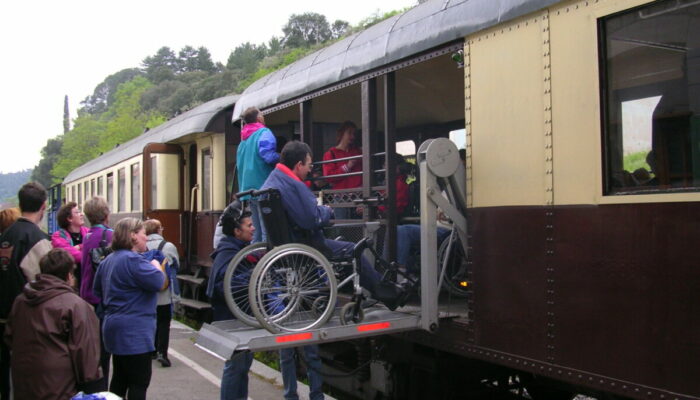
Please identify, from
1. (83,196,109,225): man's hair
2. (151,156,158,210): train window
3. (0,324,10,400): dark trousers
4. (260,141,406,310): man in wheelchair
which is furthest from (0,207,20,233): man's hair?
(151,156,158,210): train window

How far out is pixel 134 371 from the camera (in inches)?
179

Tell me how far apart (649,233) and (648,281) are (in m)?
0.22

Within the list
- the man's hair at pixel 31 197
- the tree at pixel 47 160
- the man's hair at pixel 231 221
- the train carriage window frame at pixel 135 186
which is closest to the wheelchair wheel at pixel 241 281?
the man's hair at pixel 231 221

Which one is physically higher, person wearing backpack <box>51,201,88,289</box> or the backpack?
person wearing backpack <box>51,201,88,289</box>

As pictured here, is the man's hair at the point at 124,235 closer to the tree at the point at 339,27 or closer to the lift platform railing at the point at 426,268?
the lift platform railing at the point at 426,268

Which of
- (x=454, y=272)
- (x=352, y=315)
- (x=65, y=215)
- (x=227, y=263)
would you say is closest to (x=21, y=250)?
(x=65, y=215)

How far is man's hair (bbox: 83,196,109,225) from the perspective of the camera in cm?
533

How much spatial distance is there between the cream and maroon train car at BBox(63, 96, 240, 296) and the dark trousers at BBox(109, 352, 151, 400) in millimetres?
5602

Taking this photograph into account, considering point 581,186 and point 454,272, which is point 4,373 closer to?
point 454,272

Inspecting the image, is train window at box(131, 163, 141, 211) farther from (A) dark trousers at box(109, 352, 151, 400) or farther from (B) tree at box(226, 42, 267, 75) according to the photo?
(B) tree at box(226, 42, 267, 75)

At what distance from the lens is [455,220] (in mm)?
4461

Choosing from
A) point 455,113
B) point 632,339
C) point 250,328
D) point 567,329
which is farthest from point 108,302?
point 455,113

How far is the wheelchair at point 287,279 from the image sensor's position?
165 inches

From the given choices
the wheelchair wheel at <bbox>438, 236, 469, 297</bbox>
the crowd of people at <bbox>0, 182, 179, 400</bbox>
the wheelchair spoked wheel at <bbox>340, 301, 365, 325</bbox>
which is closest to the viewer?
the crowd of people at <bbox>0, 182, 179, 400</bbox>
